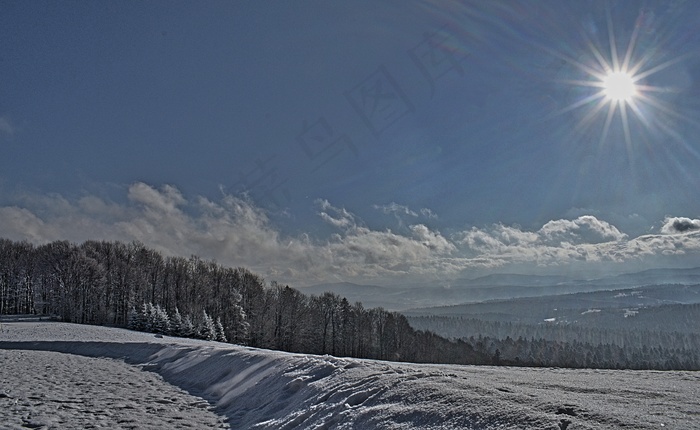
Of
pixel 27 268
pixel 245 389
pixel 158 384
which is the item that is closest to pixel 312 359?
pixel 245 389

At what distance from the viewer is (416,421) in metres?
6.77

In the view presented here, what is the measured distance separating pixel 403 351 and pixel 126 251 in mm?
63629

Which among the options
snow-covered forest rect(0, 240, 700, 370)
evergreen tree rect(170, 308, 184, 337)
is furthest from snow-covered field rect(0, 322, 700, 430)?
snow-covered forest rect(0, 240, 700, 370)

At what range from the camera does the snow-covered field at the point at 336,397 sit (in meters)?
6.07

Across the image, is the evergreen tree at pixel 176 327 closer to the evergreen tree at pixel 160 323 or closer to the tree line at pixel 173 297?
the evergreen tree at pixel 160 323

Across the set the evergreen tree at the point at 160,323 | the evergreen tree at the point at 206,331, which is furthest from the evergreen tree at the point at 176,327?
the evergreen tree at the point at 206,331

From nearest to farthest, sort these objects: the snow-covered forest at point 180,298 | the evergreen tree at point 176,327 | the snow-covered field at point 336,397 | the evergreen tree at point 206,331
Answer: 1. the snow-covered field at point 336,397
2. the evergreen tree at point 206,331
3. the evergreen tree at point 176,327
4. the snow-covered forest at point 180,298

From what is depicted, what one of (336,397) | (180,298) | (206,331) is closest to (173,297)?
(180,298)

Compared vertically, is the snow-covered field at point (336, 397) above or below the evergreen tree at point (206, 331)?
above

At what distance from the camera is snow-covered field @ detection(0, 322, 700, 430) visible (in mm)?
6066

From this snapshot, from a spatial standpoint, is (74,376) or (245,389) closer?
(245,389)

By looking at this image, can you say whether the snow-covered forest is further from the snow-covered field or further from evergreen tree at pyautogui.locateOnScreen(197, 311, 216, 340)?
the snow-covered field

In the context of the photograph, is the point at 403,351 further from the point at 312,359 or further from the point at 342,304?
the point at 312,359

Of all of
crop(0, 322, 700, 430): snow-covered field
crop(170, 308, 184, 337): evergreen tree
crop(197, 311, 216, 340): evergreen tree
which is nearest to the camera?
crop(0, 322, 700, 430): snow-covered field
